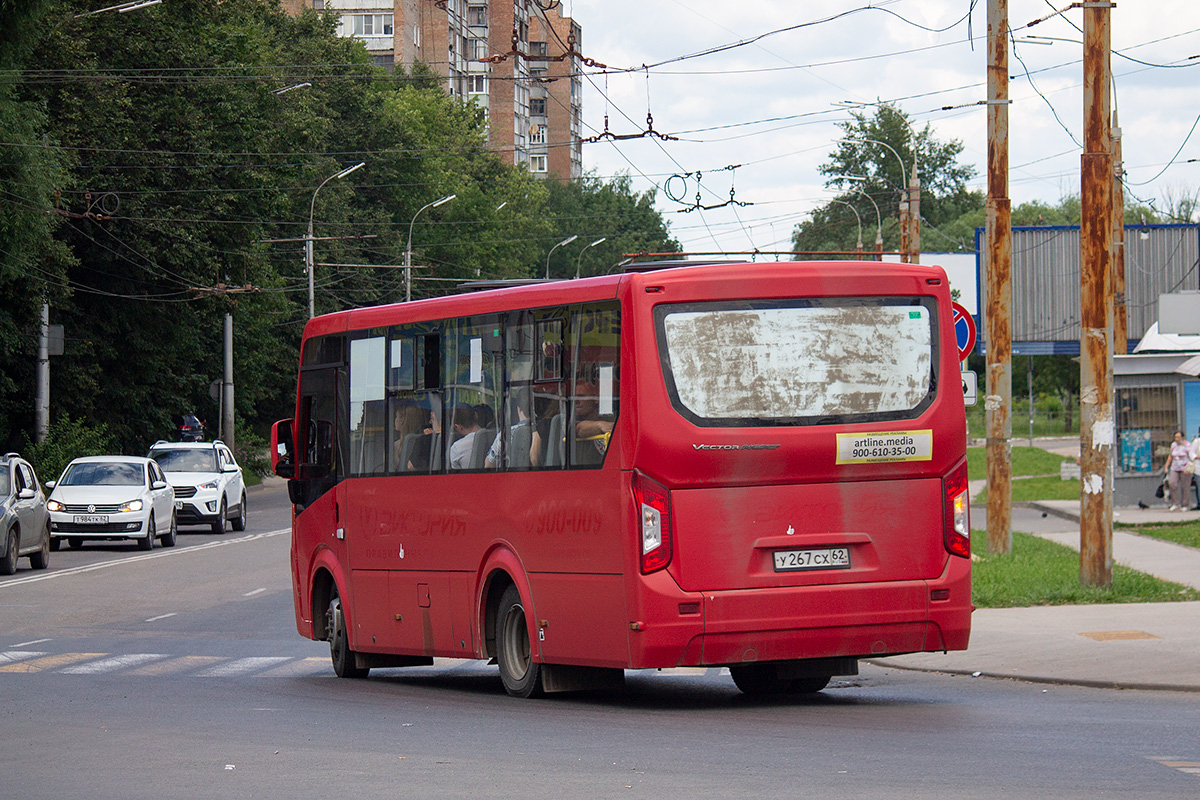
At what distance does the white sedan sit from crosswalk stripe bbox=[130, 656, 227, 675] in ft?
56.3

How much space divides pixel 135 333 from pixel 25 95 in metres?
13.0

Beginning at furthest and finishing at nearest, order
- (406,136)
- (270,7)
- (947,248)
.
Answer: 1. (947,248)
2. (406,136)
3. (270,7)

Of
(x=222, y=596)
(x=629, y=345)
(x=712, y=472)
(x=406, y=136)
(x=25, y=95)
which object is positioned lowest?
(x=222, y=596)

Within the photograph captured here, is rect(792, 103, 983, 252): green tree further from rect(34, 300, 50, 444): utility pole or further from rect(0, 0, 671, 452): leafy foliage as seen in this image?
rect(34, 300, 50, 444): utility pole

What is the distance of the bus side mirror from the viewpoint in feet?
50.3

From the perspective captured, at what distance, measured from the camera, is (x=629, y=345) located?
10664 millimetres

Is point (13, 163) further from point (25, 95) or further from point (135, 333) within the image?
point (135, 333)

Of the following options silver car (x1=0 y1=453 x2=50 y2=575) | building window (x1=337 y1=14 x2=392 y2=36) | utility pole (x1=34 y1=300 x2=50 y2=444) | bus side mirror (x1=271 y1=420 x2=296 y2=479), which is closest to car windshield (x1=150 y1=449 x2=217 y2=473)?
utility pole (x1=34 y1=300 x2=50 y2=444)

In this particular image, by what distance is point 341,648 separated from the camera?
47.6ft

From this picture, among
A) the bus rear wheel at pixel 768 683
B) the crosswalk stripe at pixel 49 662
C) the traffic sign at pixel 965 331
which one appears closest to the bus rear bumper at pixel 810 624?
the bus rear wheel at pixel 768 683

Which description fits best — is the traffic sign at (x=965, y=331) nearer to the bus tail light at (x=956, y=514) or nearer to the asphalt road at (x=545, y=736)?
the asphalt road at (x=545, y=736)

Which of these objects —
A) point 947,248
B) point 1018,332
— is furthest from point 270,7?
point 947,248

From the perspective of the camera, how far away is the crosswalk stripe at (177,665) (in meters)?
14.8

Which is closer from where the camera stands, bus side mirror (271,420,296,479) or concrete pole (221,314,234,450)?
bus side mirror (271,420,296,479)
